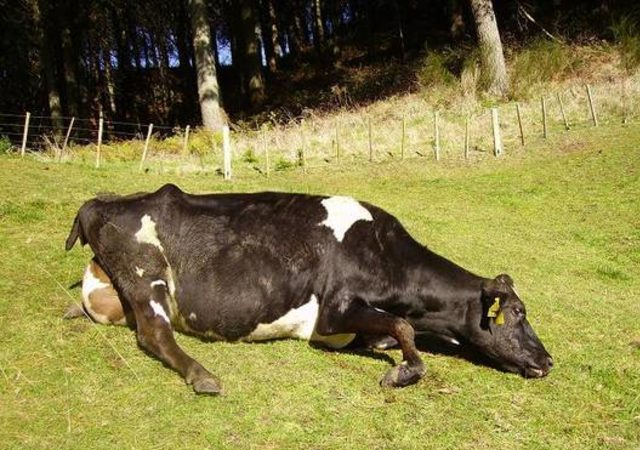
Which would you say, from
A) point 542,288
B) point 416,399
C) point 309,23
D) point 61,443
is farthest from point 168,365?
point 309,23


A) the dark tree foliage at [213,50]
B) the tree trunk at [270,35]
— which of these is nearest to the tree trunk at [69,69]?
the dark tree foliage at [213,50]

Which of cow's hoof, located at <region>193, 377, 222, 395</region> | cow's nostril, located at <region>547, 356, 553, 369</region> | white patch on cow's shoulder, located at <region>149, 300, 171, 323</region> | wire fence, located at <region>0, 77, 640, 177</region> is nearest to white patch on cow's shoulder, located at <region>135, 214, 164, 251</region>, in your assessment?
white patch on cow's shoulder, located at <region>149, 300, 171, 323</region>

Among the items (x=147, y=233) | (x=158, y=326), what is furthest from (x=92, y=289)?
(x=158, y=326)

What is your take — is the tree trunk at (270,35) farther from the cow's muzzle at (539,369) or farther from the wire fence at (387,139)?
Answer: the cow's muzzle at (539,369)

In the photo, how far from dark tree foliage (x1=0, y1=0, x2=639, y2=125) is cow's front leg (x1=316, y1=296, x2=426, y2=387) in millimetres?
21346

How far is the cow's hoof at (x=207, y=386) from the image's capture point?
495 cm

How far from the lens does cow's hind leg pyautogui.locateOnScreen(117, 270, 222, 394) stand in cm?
527

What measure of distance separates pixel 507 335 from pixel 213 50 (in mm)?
31433

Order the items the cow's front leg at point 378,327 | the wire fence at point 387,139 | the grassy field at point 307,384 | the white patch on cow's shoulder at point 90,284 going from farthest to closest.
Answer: the wire fence at point 387,139 < the white patch on cow's shoulder at point 90,284 < the cow's front leg at point 378,327 < the grassy field at point 307,384

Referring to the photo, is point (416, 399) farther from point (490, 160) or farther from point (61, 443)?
point (490, 160)

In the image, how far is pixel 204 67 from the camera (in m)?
23.4

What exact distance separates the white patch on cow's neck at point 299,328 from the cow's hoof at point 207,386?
908 mm

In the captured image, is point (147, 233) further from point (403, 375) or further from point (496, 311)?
point (496, 311)

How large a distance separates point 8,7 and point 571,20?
23.5 meters
